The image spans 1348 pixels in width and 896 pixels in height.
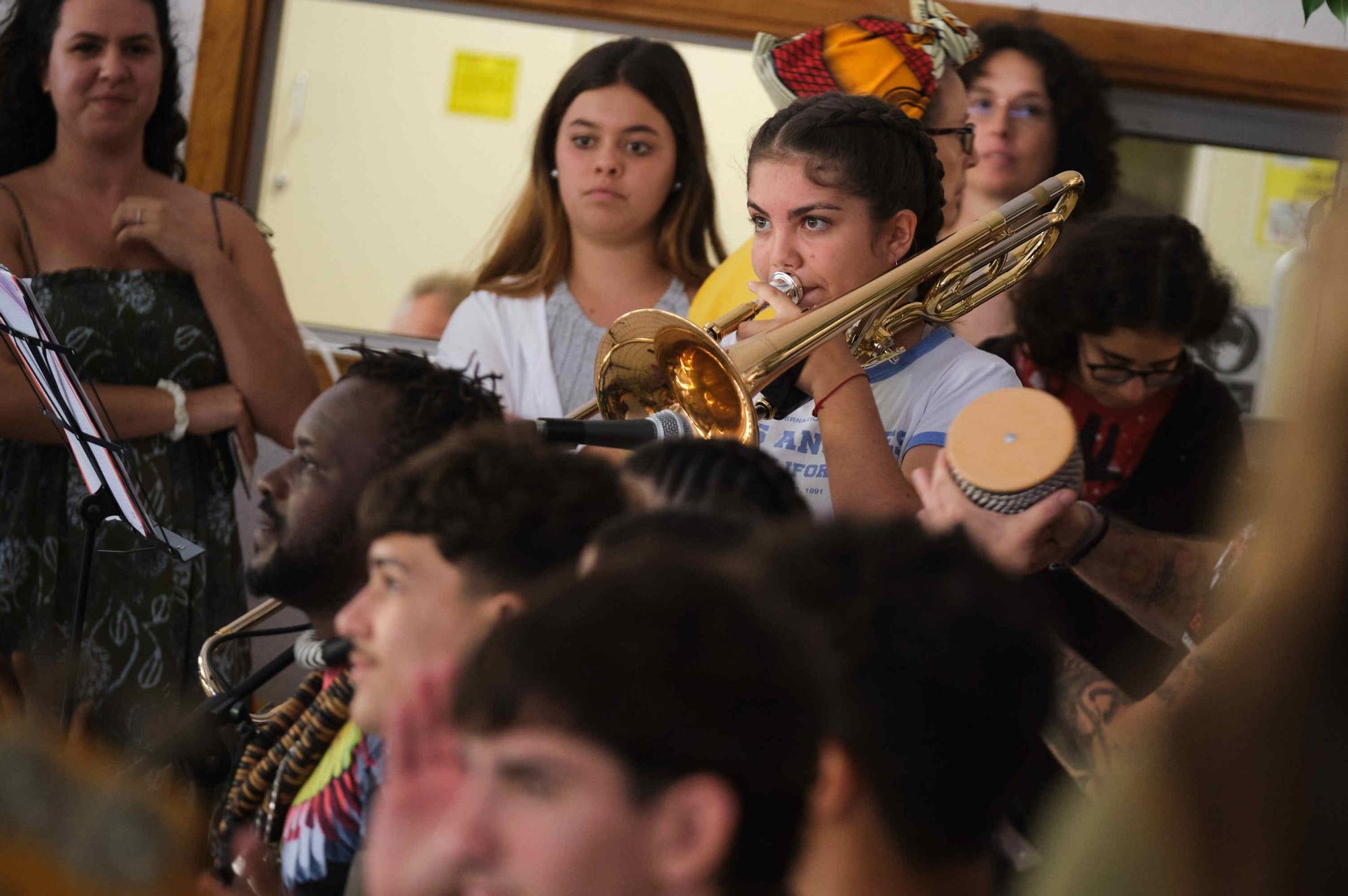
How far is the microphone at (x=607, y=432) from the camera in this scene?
1398mm

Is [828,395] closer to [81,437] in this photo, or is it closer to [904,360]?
[904,360]

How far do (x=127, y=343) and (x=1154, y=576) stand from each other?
67.2 inches

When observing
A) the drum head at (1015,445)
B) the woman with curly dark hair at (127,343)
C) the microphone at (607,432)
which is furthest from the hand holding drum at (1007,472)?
the woman with curly dark hair at (127,343)

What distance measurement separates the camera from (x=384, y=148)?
132 inches

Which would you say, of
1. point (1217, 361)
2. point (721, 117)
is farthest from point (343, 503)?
point (1217, 361)

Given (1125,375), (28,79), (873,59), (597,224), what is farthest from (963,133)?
(28,79)

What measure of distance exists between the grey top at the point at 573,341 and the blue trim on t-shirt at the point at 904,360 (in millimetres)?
735

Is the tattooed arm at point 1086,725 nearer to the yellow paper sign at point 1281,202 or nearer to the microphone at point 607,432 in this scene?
the microphone at point 607,432

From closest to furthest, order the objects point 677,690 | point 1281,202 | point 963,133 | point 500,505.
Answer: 1. point 677,690
2. point 500,505
3. point 963,133
4. point 1281,202

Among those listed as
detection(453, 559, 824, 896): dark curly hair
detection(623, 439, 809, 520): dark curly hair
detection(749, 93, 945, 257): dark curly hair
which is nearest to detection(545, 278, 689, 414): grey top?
detection(749, 93, 945, 257): dark curly hair

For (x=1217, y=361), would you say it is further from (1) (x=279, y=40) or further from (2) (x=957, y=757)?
(2) (x=957, y=757)

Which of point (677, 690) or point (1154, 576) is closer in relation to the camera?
point (677, 690)

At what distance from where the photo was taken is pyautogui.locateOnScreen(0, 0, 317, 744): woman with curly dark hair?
2.44m

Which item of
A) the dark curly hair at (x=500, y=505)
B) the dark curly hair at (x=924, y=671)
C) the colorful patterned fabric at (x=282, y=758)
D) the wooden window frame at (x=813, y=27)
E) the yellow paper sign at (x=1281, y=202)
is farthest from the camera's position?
the yellow paper sign at (x=1281, y=202)
